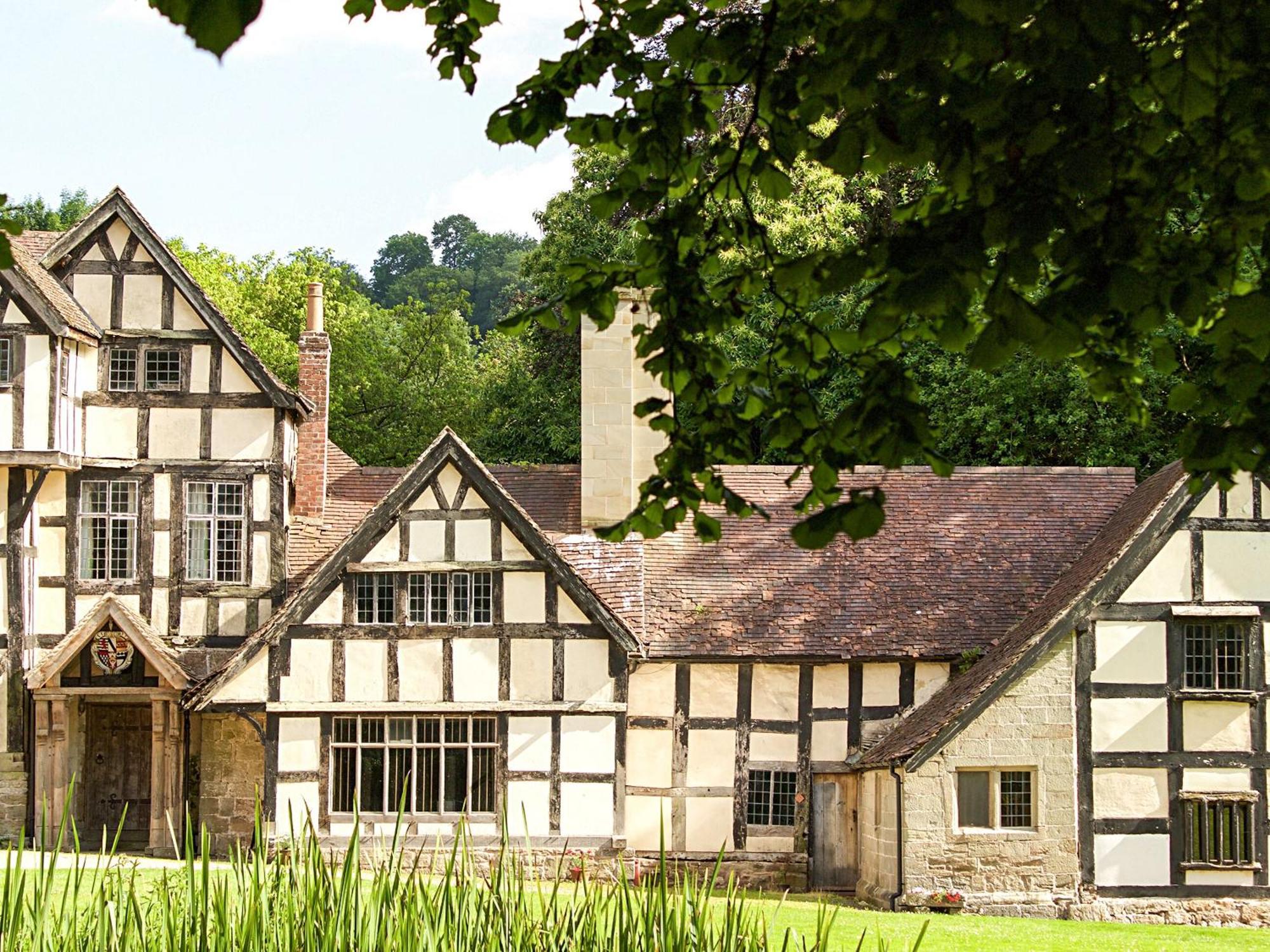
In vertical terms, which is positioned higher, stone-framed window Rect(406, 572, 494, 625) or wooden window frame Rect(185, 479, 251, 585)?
wooden window frame Rect(185, 479, 251, 585)

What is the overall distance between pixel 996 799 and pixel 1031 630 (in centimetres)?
226

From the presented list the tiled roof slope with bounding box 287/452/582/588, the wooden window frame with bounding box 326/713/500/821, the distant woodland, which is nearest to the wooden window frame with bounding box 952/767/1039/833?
the distant woodland

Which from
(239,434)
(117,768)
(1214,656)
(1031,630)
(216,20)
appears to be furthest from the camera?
→ (117,768)

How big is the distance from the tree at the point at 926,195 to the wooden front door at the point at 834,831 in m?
13.9

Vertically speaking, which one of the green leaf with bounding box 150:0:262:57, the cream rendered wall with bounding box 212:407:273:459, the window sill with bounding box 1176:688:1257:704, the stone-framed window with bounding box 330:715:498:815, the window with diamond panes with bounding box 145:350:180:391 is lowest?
the stone-framed window with bounding box 330:715:498:815

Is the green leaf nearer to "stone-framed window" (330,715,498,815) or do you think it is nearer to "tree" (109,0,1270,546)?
"tree" (109,0,1270,546)

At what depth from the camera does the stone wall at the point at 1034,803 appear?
59.5ft

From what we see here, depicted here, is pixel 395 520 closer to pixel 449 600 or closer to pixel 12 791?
pixel 449 600

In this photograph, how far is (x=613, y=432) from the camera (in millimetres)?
22000

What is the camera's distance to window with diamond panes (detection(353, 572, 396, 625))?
19.8 m

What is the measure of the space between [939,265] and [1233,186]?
5.88 feet

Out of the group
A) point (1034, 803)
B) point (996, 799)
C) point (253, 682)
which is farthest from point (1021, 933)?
point (253, 682)

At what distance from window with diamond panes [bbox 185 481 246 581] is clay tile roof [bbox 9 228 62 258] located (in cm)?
385

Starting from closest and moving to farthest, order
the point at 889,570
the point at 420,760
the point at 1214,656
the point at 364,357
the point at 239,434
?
1. the point at 1214,656
2. the point at 420,760
3. the point at 239,434
4. the point at 889,570
5. the point at 364,357
